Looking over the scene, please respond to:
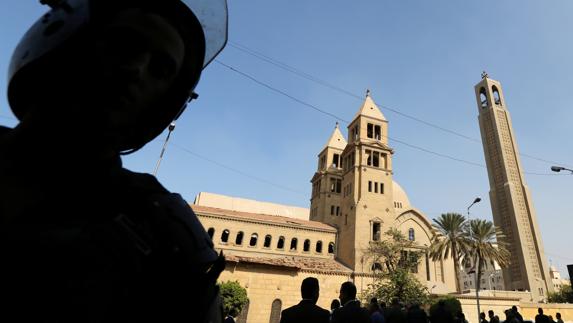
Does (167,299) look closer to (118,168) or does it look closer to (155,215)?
(155,215)

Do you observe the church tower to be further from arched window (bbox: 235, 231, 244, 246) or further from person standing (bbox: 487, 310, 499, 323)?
person standing (bbox: 487, 310, 499, 323)

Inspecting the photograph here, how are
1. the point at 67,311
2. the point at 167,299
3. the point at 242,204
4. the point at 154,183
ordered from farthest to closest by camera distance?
1. the point at 242,204
2. the point at 154,183
3. the point at 167,299
4. the point at 67,311

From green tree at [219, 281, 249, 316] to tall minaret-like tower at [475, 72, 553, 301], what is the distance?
38.5m

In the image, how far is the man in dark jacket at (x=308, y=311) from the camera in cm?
490

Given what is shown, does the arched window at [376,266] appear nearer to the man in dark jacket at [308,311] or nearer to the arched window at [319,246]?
the arched window at [319,246]

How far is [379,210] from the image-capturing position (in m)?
37.2

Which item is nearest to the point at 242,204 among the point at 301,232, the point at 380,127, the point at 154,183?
the point at 301,232

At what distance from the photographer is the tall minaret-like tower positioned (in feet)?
144

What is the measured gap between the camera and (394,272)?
2767 cm

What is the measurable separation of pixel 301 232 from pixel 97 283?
38416 mm

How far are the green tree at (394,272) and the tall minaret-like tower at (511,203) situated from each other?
23610 mm

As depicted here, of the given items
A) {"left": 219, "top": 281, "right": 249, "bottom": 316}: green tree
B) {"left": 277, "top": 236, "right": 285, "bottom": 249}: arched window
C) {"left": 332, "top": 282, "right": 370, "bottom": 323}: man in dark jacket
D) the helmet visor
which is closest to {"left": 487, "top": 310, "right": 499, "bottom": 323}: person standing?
{"left": 332, "top": 282, "right": 370, "bottom": 323}: man in dark jacket

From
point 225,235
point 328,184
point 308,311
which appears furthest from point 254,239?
point 308,311

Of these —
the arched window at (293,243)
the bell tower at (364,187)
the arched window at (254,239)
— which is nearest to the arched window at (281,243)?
the arched window at (293,243)
